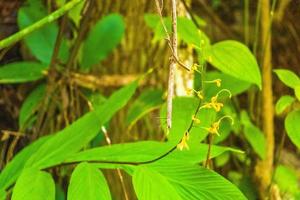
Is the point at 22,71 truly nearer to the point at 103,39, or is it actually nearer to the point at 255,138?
the point at 103,39

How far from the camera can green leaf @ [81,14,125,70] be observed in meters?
1.09

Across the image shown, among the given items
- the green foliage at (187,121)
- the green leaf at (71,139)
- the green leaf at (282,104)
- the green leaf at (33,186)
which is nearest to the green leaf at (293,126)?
the green leaf at (282,104)

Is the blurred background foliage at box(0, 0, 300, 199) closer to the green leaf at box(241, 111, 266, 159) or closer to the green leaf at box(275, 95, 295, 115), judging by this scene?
the green leaf at box(241, 111, 266, 159)

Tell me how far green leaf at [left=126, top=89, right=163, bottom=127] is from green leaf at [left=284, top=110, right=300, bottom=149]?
0.92 feet

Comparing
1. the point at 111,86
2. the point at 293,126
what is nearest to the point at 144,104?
the point at 111,86

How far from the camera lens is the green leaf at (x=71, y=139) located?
2.51 ft

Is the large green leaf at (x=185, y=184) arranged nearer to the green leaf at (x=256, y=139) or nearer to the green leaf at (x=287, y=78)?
the green leaf at (x=287, y=78)

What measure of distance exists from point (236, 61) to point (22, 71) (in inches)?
17.7

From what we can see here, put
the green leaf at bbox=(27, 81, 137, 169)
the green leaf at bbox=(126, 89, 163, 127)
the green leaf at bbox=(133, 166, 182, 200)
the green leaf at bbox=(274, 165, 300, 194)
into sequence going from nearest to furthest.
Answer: the green leaf at bbox=(133, 166, 182, 200)
the green leaf at bbox=(27, 81, 137, 169)
the green leaf at bbox=(126, 89, 163, 127)
the green leaf at bbox=(274, 165, 300, 194)

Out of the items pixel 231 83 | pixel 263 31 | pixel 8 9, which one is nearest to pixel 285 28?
pixel 263 31

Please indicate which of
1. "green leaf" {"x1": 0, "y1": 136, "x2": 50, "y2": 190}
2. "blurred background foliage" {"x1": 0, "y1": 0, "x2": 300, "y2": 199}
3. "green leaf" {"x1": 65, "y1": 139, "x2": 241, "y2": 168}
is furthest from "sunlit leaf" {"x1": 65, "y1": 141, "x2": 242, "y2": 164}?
"blurred background foliage" {"x1": 0, "y1": 0, "x2": 300, "y2": 199}

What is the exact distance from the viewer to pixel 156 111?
45.3 inches

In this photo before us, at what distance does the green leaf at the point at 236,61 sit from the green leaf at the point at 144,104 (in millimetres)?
209

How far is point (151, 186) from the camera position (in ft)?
2.18
